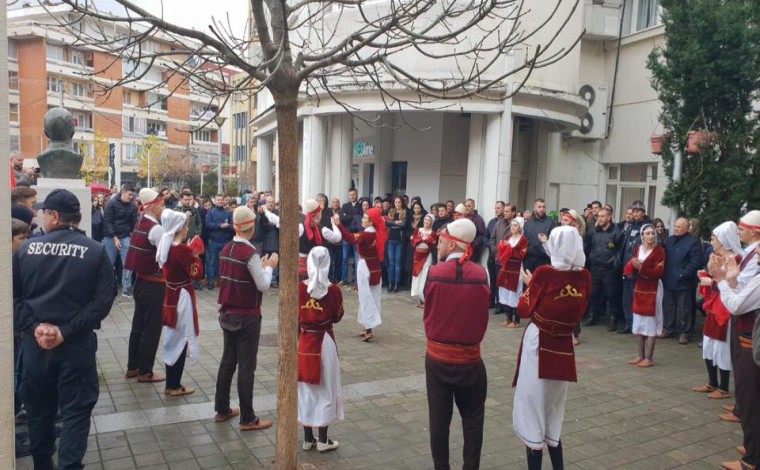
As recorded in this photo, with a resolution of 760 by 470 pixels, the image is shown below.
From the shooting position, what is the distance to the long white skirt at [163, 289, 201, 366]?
6246 mm

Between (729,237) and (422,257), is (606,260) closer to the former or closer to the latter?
(422,257)

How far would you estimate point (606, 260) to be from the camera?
10227 mm

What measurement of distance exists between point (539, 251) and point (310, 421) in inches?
260

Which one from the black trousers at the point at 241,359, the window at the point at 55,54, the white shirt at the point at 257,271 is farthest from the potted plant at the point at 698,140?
the window at the point at 55,54

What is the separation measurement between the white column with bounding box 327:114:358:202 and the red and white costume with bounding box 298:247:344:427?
34.0 feet

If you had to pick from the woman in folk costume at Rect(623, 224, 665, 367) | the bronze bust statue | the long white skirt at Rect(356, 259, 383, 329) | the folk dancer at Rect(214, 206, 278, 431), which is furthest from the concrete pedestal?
the woman in folk costume at Rect(623, 224, 665, 367)

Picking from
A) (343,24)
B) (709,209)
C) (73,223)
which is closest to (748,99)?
(709,209)

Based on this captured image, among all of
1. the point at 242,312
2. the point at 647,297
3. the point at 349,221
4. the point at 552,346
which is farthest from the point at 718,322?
the point at 349,221

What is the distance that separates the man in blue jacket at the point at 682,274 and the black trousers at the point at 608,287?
857 mm

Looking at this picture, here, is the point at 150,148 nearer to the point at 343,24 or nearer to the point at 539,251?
the point at 343,24

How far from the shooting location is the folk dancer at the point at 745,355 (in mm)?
4742

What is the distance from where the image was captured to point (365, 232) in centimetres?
899

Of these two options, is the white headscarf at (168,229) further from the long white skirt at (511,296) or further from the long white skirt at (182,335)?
the long white skirt at (511,296)

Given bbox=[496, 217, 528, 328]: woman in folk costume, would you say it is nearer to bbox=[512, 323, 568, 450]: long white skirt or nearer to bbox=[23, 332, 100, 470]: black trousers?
bbox=[512, 323, 568, 450]: long white skirt
